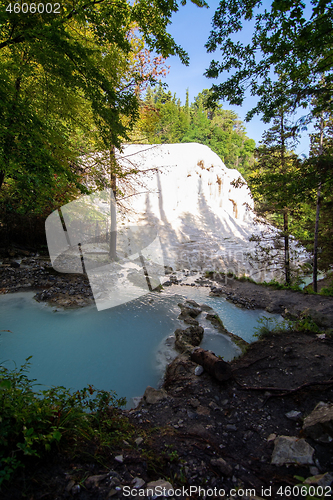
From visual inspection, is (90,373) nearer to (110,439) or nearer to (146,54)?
(110,439)

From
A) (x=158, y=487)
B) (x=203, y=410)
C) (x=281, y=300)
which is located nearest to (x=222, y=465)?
(x=158, y=487)

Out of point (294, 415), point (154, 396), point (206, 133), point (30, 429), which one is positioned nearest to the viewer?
point (30, 429)

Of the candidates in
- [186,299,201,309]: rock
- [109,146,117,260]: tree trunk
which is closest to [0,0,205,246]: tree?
[109,146,117,260]: tree trunk

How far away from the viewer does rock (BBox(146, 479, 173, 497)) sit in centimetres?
211

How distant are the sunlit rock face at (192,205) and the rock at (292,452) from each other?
19.3 metres

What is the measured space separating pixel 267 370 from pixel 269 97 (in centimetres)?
628

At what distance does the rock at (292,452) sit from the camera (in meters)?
2.47

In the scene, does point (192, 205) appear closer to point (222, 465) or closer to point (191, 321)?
point (191, 321)

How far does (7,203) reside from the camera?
→ 37.1 feet

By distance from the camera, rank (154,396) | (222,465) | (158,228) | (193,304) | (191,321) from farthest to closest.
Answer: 1. (158,228)
2. (193,304)
3. (191,321)
4. (154,396)
5. (222,465)

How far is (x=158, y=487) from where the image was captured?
216cm

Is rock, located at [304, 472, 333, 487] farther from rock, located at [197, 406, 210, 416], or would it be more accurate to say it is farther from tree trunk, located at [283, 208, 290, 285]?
tree trunk, located at [283, 208, 290, 285]

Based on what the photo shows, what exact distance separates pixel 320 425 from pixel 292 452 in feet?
1.77

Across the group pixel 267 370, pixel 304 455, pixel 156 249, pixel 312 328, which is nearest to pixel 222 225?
pixel 156 249
